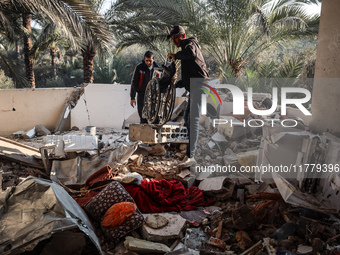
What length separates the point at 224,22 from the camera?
967 centimetres

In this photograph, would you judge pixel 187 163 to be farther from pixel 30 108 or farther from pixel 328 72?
pixel 30 108

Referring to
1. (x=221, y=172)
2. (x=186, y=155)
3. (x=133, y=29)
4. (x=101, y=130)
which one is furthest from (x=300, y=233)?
(x=133, y=29)

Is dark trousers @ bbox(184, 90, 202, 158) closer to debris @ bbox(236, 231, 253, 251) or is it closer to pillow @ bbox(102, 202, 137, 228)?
pillow @ bbox(102, 202, 137, 228)

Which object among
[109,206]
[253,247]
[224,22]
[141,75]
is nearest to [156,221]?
[109,206]

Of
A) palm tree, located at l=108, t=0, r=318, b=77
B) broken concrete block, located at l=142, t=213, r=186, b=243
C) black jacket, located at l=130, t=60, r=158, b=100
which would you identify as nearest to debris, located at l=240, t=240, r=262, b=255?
broken concrete block, located at l=142, t=213, r=186, b=243

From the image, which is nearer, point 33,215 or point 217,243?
point 33,215

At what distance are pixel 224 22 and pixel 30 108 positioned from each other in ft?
21.4

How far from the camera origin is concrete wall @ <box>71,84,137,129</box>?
9398 millimetres

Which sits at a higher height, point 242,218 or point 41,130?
point 41,130

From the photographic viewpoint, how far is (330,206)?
339cm

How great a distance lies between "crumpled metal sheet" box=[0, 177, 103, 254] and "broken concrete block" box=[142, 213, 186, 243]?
68 cm

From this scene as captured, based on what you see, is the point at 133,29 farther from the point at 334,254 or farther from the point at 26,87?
the point at 334,254

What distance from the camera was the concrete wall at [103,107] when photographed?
30.8 ft

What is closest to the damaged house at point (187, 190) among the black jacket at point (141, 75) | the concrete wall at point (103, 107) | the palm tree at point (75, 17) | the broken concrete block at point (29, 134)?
the black jacket at point (141, 75)
